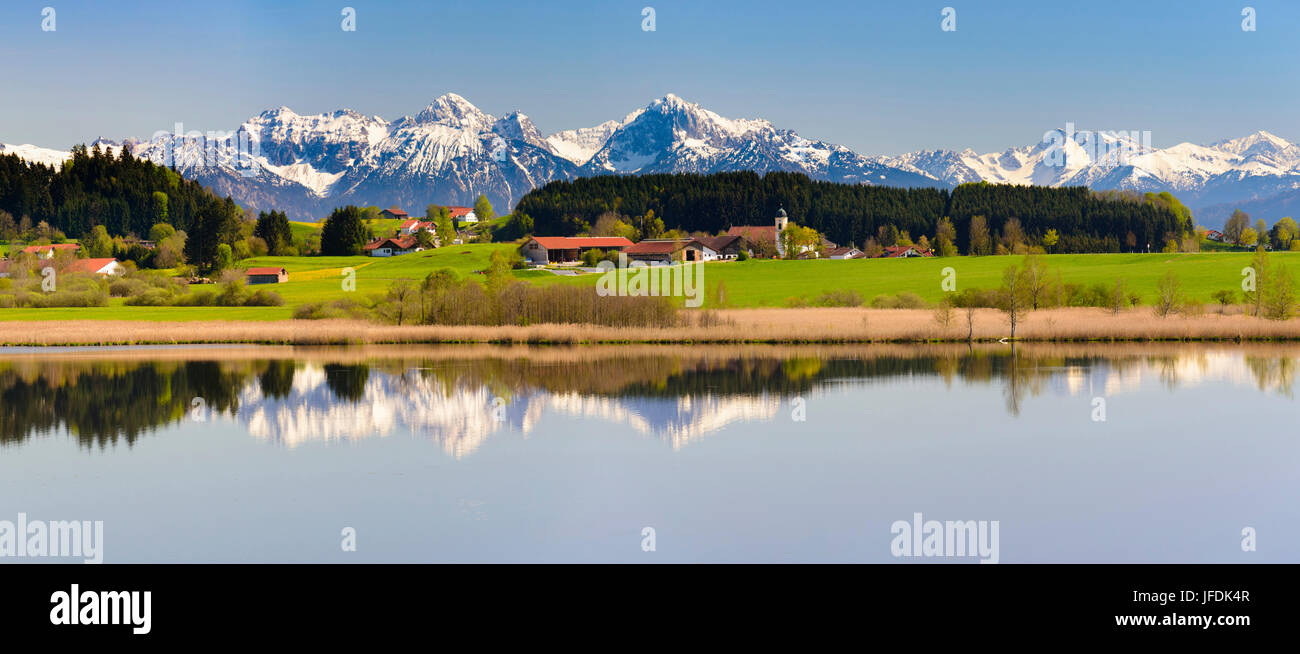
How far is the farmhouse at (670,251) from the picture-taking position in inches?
4491

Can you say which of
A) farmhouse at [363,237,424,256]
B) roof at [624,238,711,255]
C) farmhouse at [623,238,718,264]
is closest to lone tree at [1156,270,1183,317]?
farmhouse at [623,238,718,264]

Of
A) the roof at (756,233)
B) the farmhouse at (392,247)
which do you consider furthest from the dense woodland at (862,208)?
the farmhouse at (392,247)

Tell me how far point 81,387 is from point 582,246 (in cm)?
9070

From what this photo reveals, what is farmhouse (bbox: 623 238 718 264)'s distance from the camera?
11406 centimetres

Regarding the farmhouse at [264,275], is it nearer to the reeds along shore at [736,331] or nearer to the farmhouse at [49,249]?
the farmhouse at [49,249]

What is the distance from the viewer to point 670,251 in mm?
114938

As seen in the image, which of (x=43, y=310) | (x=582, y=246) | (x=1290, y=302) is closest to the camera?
(x=1290, y=302)

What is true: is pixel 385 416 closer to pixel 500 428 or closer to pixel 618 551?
pixel 500 428

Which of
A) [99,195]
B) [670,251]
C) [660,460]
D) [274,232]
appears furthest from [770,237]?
[660,460]

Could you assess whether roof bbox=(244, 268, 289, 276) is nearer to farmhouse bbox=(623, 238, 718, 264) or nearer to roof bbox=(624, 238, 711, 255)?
farmhouse bbox=(623, 238, 718, 264)

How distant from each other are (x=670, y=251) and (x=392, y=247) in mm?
49098
